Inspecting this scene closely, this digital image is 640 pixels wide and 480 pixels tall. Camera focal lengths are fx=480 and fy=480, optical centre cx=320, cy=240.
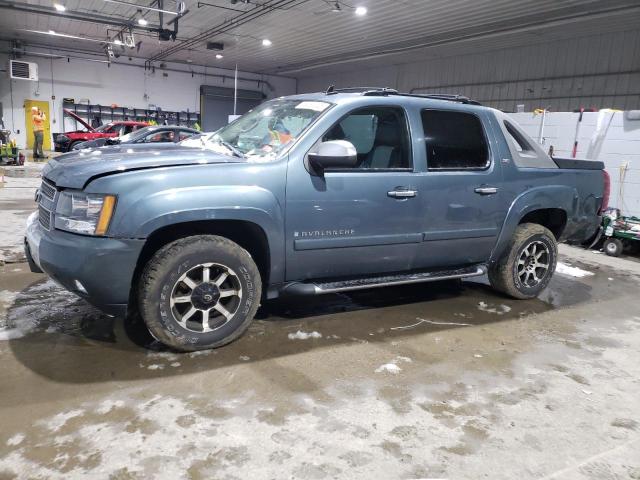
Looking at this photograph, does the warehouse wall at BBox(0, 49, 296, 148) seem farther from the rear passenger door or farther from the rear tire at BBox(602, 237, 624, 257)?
the rear passenger door

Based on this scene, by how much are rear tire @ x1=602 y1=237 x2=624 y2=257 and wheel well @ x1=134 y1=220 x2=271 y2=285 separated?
596 centimetres

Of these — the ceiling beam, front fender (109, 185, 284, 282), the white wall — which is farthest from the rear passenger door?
the ceiling beam

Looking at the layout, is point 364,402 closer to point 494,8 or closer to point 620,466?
point 620,466

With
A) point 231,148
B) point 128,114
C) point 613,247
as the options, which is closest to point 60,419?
point 231,148

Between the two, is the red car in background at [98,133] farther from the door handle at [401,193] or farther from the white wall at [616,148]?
the door handle at [401,193]

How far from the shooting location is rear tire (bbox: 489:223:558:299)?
4301mm

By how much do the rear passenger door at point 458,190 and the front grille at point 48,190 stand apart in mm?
2494

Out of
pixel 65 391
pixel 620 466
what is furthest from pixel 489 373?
pixel 65 391

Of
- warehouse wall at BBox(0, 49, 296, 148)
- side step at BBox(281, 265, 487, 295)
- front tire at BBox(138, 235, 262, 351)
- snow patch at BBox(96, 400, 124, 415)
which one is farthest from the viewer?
warehouse wall at BBox(0, 49, 296, 148)

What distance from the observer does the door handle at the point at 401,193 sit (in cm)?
346

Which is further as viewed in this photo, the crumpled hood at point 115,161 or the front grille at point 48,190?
the front grille at point 48,190

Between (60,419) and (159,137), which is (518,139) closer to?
(60,419)

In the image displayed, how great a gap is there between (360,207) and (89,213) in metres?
1.71

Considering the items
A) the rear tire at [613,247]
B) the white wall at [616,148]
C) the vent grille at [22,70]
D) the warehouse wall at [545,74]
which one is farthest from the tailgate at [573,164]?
the vent grille at [22,70]
